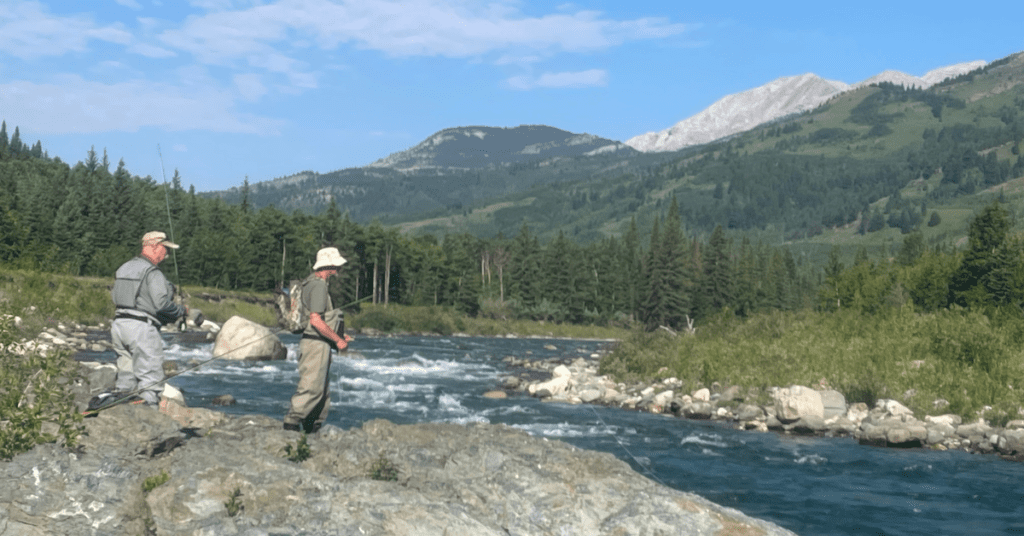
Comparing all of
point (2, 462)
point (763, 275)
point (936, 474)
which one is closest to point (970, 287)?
point (936, 474)

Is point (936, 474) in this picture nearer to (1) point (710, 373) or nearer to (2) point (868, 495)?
(2) point (868, 495)

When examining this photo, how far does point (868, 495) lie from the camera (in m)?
12.5

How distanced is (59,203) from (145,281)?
93.4m

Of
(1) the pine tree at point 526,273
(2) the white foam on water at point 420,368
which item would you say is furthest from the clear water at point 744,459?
(1) the pine tree at point 526,273

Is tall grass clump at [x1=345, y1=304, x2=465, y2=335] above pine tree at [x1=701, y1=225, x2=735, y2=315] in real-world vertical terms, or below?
below

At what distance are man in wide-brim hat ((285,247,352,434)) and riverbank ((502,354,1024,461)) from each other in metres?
12.6

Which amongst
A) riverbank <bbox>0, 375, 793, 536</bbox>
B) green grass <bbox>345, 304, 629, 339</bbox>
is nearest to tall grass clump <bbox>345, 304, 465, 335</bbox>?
green grass <bbox>345, 304, 629, 339</bbox>

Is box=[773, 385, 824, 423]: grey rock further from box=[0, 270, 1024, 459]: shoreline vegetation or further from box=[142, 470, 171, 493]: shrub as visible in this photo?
box=[142, 470, 171, 493]: shrub

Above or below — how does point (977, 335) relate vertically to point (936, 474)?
above

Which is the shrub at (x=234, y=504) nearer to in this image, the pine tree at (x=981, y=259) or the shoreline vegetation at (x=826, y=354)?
the shoreline vegetation at (x=826, y=354)

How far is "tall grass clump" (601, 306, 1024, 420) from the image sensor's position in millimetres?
19875

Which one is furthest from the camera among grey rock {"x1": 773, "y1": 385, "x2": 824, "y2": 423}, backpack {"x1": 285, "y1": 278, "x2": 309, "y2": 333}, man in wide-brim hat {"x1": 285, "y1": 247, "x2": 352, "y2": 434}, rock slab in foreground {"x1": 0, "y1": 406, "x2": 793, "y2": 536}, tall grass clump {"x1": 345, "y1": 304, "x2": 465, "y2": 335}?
tall grass clump {"x1": 345, "y1": 304, "x2": 465, "y2": 335}

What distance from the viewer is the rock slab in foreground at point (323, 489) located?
598cm

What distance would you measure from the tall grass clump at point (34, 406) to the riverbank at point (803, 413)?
15.2 metres
